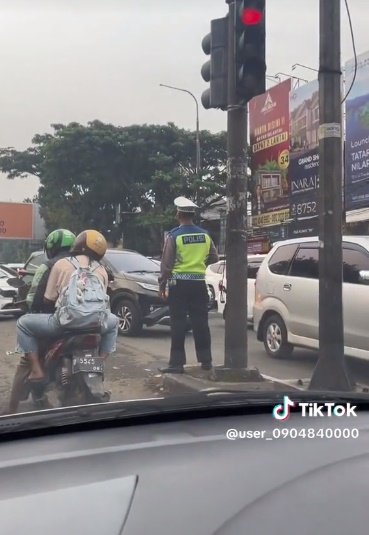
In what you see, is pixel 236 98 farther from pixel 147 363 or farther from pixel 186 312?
pixel 147 363

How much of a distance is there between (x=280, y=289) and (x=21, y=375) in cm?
443

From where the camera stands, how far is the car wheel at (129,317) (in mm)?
10859

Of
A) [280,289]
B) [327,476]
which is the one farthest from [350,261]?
[327,476]

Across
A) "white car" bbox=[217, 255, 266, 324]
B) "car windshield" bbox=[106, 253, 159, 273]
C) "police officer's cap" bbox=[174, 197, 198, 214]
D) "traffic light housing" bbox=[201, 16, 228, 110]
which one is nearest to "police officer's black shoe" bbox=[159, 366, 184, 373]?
"police officer's cap" bbox=[174, 197, 198, 214]

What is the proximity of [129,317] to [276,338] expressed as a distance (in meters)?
2.96

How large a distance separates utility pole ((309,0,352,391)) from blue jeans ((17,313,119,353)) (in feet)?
6.79

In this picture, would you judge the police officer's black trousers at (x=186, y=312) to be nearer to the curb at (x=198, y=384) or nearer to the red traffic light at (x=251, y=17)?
the curb at (x=198, y=384)

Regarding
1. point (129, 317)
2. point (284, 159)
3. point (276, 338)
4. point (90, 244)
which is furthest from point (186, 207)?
point (284, 159)

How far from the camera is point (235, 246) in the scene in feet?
21.1

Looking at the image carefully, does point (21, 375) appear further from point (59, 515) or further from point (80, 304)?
point (59, 515)

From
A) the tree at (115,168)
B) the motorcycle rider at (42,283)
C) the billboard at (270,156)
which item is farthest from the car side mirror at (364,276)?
the tree at (115,168)

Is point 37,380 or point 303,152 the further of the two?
point 303,152

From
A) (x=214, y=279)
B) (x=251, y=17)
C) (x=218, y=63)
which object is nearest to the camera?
(x=251, y=17)

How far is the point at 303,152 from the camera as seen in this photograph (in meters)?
23.9
